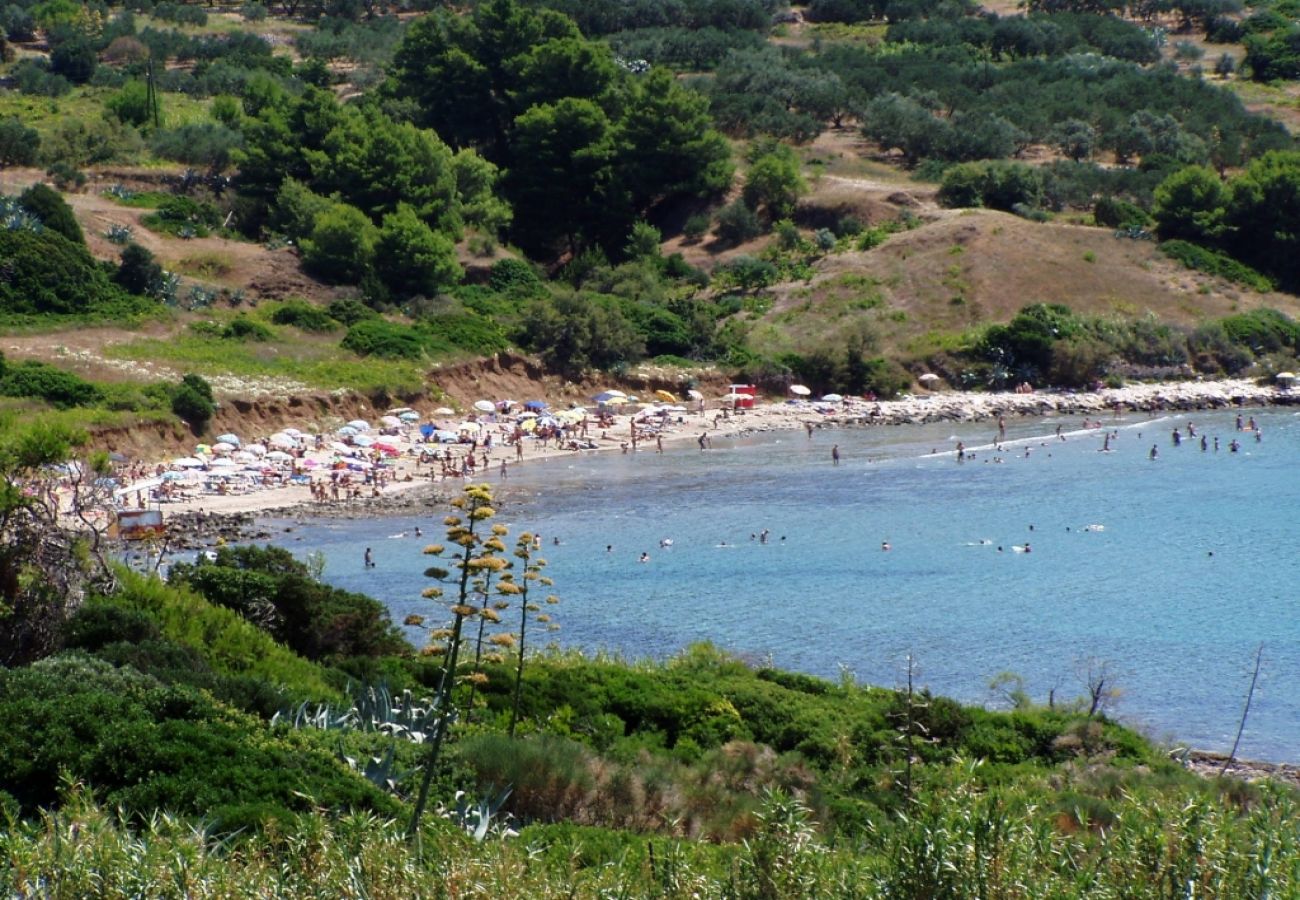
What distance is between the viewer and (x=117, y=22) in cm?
10175

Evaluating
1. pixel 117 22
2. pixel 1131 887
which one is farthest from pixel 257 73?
pixel 1131 887

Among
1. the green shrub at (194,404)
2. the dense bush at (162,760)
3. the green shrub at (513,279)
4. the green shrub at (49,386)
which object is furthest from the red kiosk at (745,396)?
the dense bush at (162,760)

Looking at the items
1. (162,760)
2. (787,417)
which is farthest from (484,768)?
(787,417)

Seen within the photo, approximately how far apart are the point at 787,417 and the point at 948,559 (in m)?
19.0

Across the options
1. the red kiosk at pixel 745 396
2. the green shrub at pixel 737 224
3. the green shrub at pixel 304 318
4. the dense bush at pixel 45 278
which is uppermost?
the green shrub at pixel 737 224

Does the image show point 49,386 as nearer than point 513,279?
Yes

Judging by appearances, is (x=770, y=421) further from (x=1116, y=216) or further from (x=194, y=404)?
(x=1116, y=216)

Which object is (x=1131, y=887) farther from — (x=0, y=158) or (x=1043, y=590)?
(x=0, y=158)

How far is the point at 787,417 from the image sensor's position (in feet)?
196

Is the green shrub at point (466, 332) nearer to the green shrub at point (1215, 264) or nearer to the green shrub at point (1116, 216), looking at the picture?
the green shrub at point (1116, 216)

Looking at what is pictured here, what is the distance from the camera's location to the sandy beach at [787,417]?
155 feet

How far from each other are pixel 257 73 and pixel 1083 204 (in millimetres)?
41996

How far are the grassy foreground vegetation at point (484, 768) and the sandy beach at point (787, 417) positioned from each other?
18.8 metres

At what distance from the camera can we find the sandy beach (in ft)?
155
